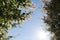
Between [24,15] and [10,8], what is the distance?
134cm

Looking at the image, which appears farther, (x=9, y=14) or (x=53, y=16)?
(x=53, y=16)

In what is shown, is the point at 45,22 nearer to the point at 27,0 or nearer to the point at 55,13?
the point at 55,13

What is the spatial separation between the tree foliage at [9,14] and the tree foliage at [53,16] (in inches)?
597

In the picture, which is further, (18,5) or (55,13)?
(55,13)

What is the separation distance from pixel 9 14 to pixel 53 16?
1663 cm

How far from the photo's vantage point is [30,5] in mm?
16469

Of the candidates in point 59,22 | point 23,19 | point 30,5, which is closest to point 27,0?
point 30,5

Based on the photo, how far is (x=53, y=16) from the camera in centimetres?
3105

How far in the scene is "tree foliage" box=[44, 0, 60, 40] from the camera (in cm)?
3047

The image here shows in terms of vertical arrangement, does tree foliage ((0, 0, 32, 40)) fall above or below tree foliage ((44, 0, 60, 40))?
above

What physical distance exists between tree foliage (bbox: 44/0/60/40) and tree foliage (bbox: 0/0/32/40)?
15176 millimetres

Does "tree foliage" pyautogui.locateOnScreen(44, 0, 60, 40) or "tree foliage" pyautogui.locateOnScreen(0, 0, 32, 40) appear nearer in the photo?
"tree foliage" pyautogui.locateOnScreen(0, 0, 32, 40)

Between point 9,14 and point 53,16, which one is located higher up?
point 9,14

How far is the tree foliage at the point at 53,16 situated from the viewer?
100.0 ft
